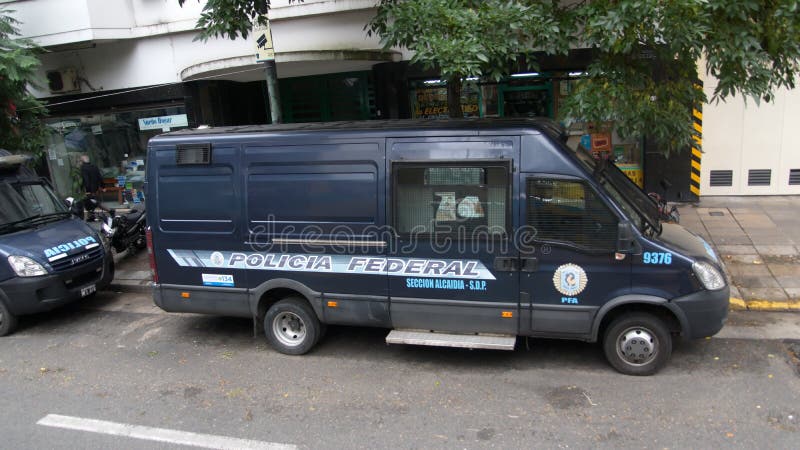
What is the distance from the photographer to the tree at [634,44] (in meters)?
5.01

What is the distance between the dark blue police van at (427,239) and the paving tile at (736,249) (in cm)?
305

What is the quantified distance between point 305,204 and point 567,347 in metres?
2.95

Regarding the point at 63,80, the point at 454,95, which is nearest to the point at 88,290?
the point at 454,95

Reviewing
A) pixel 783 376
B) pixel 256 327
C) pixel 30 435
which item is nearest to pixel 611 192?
pixel 783 376

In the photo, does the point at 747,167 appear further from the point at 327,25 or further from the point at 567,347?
the point at 327,25

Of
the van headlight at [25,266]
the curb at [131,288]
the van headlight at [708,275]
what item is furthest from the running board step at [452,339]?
the curb at [131,288]

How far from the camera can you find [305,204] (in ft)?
17.9

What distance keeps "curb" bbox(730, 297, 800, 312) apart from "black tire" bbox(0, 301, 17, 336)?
848 cm

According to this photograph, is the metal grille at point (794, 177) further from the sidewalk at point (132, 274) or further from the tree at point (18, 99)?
the tree at point (18, 99)

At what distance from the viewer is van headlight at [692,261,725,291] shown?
4.71 meters

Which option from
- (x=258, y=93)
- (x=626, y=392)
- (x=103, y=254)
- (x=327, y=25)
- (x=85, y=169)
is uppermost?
(x=327, y=25)

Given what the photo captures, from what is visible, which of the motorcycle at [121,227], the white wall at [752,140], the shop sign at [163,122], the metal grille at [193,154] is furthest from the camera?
the shop sign at [163,122]

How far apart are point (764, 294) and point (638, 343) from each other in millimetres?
2684

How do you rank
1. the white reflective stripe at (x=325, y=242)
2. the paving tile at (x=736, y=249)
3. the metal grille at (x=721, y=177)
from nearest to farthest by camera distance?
the white reflective stripe at (x=325, y=242) < the paving tile at (x=736, y=249) < the metal grille at (x=721, y=177)
